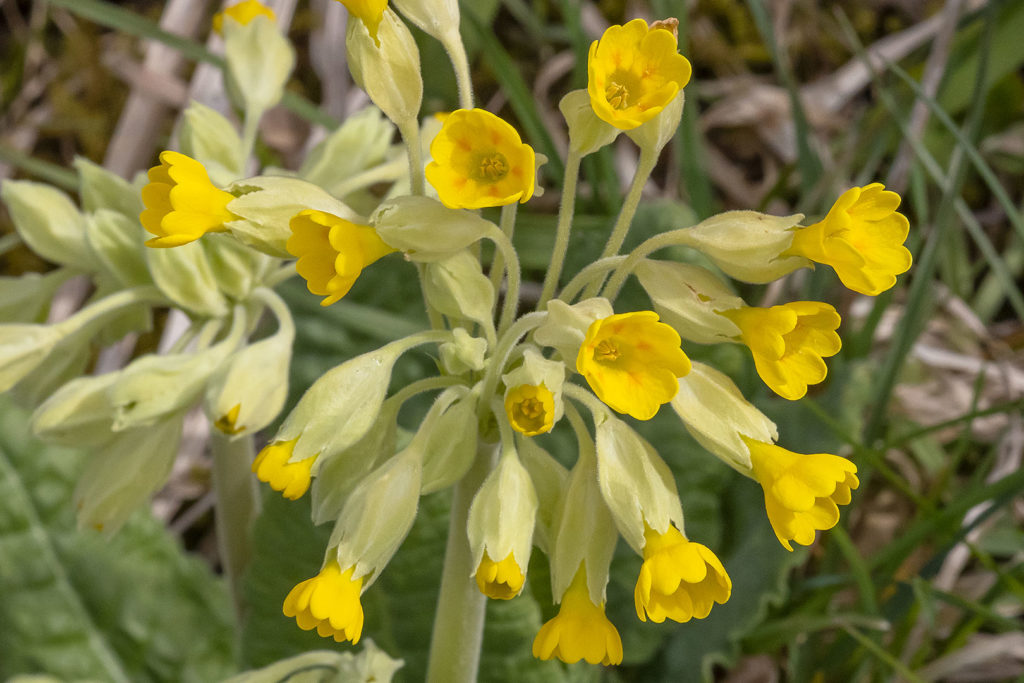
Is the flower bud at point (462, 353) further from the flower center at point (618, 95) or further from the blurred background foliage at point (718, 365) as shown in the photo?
the blurred background foliage at point (718, 365)

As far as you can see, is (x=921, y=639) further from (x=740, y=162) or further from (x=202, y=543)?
(x=202, y=543)

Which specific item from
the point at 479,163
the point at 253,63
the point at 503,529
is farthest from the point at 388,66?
the point at 253,63

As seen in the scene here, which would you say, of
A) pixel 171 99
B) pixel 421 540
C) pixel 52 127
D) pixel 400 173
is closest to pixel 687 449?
pixel 421 540

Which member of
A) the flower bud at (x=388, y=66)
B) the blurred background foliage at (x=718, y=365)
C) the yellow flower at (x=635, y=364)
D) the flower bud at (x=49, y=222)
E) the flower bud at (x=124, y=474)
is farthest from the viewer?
the blurred background foliage at (x=718, y=365)

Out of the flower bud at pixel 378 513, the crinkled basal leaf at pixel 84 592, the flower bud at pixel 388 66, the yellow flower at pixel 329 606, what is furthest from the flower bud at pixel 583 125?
the crinkled basal leaf at pixel 84 592

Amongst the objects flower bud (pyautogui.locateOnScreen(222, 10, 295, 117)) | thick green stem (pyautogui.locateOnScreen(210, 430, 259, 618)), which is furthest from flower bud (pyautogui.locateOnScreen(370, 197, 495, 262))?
flower bud (pyautogui.locateOnScreen(222, 10, 295, 117))

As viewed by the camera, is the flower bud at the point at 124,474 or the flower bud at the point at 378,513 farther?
the flower bud at the point at 124,474
